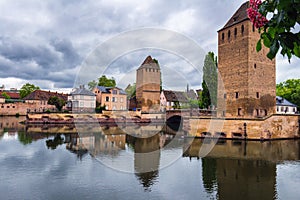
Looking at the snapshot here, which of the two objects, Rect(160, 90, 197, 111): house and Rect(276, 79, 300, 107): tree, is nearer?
Rect(276, 79, 300, 107): tree

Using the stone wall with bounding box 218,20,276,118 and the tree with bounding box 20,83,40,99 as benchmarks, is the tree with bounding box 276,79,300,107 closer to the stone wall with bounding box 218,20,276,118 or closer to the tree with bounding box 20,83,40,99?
the stone wall with bounding box 218,20,276,118

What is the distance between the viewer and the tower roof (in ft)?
83.1

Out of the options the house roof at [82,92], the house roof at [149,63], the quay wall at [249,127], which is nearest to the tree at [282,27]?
the quay wall at [249,127]

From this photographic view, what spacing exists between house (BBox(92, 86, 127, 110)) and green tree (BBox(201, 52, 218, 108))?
70.6ft

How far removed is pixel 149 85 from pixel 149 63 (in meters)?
4.35

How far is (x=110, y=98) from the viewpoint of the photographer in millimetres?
48875

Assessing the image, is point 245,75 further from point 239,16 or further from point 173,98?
point 173,98

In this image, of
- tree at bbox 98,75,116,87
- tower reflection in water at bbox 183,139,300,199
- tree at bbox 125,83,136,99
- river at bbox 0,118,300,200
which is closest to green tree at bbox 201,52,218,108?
tower reflection in water at bbox 183,139,300,199

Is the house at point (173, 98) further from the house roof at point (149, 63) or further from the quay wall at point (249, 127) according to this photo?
the quay wall at point (249, 127)

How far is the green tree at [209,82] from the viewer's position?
30.8m

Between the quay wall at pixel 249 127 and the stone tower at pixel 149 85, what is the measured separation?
2537 centimetres

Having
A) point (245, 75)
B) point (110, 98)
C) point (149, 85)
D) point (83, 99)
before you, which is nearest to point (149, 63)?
point (149, 85)

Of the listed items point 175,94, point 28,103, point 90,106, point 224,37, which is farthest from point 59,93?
point 224,37

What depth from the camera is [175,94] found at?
191ft
